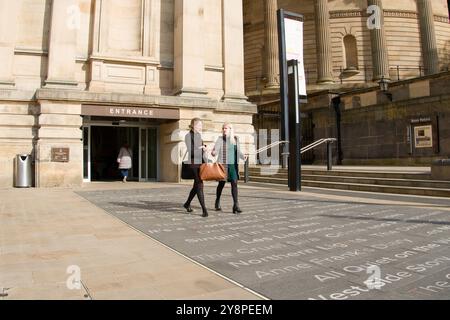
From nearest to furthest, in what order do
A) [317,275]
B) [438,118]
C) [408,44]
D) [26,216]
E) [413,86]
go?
[317,275] → [26,216] → [438,118] → [413,86] → [408,44]

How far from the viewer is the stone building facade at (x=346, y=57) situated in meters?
20.1

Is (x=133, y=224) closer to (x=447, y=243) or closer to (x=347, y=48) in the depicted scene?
(x=447, y=243)

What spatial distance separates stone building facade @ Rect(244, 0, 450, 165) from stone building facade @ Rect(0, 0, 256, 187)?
16.1 feet

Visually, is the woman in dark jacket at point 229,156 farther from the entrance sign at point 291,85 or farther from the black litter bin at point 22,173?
the black litter bin at point 22,173

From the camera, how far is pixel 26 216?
7688 mm

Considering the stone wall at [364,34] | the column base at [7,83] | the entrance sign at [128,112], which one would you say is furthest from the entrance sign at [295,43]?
the stone wall at [364,34]

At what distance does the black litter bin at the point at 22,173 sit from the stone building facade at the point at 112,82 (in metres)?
0.27

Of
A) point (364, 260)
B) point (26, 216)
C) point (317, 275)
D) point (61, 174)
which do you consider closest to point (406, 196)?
point (364, 260)

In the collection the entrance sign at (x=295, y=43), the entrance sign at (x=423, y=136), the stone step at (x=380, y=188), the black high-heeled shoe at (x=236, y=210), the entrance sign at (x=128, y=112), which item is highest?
the entrance sign at (x=295, y=43)

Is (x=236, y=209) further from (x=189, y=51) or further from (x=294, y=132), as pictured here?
(x=189, y=51)

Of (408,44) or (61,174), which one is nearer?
(61,174)

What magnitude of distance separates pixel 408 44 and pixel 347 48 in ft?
19.1

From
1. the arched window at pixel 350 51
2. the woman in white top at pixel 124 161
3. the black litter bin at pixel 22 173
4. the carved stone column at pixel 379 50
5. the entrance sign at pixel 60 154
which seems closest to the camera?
the black litter bin at pixel 22 173
